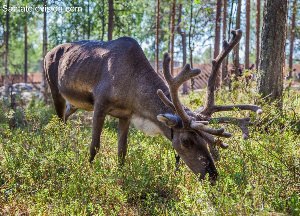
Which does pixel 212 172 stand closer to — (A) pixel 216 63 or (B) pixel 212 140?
(B) pixel 212 140

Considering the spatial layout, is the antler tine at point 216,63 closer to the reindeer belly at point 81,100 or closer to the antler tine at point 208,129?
the antler tine at point 208,129

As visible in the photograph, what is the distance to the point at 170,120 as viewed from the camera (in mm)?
4680

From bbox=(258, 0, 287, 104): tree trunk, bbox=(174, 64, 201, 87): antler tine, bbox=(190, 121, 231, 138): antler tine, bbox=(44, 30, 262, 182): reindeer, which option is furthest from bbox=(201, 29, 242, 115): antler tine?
bbox=(258, 0, 287, 104): tree trunk

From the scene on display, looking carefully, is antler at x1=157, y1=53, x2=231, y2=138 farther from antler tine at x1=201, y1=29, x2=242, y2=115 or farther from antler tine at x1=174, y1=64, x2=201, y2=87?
antler tine at x1=201, y1=29, x2=242, y2=115

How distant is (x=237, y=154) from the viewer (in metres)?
4.73

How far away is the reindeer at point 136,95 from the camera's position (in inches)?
181

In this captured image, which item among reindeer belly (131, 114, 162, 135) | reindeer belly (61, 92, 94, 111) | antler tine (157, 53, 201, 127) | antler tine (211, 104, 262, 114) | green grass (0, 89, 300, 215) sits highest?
antler tine (157, 53, 201, 127)

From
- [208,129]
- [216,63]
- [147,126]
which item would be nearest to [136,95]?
[147,126]

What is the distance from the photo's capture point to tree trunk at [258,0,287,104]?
724 centimetres

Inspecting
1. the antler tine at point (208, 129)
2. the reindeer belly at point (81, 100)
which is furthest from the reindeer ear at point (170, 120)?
the reindeer belly at point (81, 100)

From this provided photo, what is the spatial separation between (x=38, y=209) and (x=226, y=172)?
2111 millimetres

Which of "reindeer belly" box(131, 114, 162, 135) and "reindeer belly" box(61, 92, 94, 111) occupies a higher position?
"reindeer belly" box(61, 92, 94, 111)

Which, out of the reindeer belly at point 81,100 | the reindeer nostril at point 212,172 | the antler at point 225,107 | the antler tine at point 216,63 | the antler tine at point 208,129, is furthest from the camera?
the reindeer belly at point 81,100

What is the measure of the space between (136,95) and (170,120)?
39.7 inches
